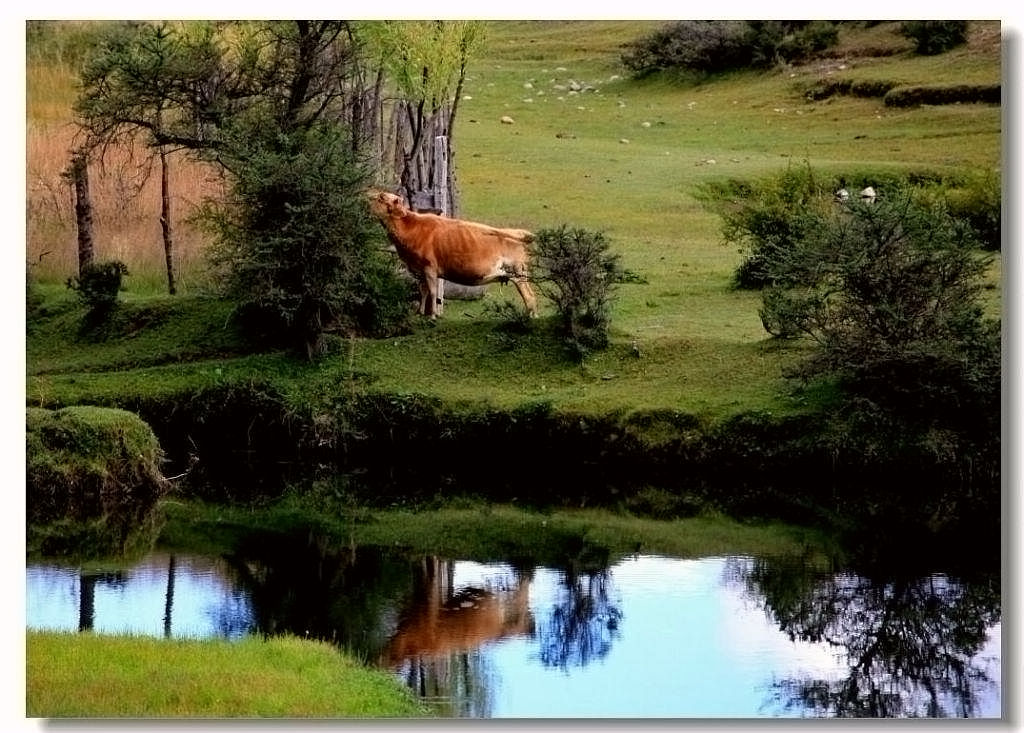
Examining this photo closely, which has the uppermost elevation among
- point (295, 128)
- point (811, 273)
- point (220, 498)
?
point (295, 128)

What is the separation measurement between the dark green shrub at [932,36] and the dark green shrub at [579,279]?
11.6 meters

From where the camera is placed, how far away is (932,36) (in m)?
29.3

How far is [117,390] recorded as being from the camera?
1991 cm

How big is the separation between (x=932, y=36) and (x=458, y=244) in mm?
12625

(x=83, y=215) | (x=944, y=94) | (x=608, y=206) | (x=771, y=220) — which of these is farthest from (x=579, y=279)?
(x=944, y=94)

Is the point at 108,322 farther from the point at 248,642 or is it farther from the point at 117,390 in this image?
the point at 248,642

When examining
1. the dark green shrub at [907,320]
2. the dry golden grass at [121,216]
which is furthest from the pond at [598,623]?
the dry golden grass at [121,216]

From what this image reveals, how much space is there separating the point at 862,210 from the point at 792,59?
47.7ft

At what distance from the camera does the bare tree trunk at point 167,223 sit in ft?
76.1

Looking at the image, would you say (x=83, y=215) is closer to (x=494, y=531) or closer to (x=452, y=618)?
(x=494, y=531)

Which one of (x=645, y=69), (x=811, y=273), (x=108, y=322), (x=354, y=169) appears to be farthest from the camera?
(x=645, y=69)

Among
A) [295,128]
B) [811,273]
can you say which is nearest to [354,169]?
[295,128]

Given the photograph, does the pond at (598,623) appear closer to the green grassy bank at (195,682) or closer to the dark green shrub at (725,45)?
the green grassy bank at (195,682)

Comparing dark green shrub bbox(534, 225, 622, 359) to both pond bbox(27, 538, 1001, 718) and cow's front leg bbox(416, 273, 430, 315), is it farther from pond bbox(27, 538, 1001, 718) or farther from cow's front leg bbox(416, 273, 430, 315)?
pond bbox(27, 538, 1001, 718)
